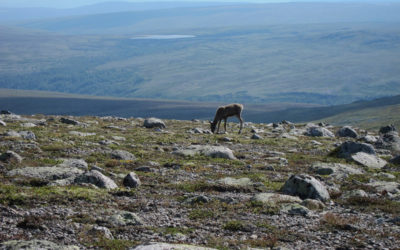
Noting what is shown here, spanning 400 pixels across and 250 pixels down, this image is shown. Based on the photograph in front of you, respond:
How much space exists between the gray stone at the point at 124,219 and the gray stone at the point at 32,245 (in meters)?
2.24

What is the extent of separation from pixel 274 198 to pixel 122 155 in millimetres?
10280

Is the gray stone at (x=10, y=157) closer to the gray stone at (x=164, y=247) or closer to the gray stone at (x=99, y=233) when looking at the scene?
the gray stone at (x=99, y=233)

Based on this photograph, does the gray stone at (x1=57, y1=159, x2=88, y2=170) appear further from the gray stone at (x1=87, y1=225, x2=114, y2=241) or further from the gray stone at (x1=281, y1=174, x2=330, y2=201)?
the gray stone at (x1=281, y1=174, x2=330, y2=201)

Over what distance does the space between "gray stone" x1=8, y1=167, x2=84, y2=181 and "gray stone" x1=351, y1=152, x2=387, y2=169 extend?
16.0 m

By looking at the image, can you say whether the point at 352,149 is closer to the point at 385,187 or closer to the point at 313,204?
the point at 385,187

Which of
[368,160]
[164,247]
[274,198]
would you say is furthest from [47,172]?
[368,160]

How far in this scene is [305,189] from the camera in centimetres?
1847

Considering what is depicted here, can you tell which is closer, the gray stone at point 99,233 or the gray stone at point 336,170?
the gray stone at point 99,233

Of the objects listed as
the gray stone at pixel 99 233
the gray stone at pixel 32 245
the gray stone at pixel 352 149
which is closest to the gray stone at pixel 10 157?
the gray stone at pixel 99 233

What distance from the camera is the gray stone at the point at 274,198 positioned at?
17.3 m

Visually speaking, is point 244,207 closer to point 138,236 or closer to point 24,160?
point 138,236

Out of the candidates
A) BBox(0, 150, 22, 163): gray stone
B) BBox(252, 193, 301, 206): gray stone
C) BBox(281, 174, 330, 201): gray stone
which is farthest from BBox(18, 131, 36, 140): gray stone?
BBox(281, 174, 330, 201): gray stone

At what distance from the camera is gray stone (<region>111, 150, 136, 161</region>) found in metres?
25.3

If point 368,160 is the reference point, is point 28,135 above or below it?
above
